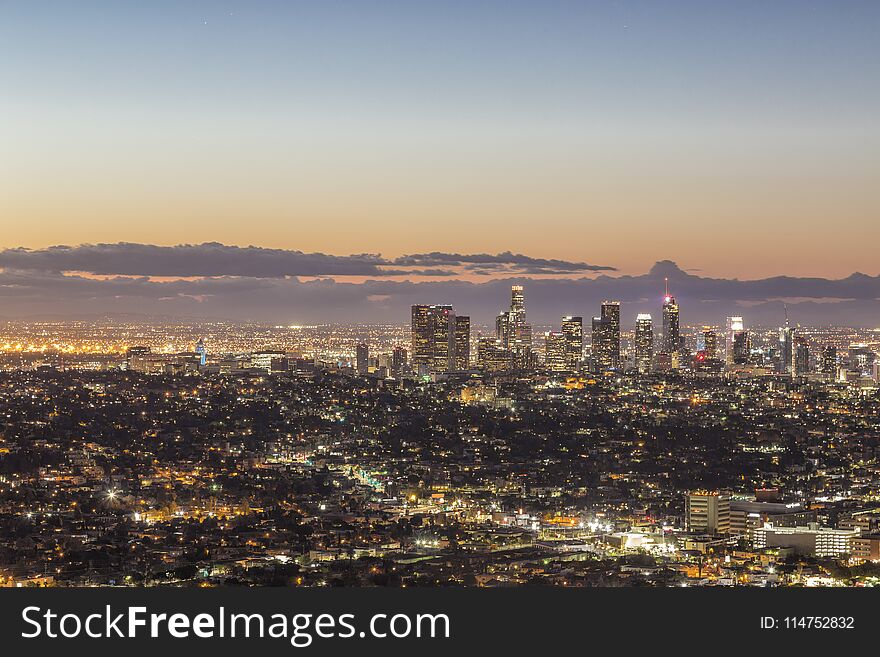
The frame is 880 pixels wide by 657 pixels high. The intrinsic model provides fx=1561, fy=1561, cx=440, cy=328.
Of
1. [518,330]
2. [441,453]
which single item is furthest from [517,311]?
[441,453]

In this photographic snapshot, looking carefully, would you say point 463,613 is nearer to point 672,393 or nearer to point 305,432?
point 305,432

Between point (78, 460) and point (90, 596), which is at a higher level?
point (90, 596)

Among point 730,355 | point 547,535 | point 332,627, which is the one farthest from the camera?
point 730,355

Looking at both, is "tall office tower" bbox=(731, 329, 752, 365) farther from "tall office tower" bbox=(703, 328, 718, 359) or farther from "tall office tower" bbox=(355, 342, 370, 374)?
"tall office tower" bbox=(355, 342, 370, 374)

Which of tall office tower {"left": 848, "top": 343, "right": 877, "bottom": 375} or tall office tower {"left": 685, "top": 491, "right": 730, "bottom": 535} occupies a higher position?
tall office tower {"left": 848, "top": 343, "right": 877, "bottom": 375}

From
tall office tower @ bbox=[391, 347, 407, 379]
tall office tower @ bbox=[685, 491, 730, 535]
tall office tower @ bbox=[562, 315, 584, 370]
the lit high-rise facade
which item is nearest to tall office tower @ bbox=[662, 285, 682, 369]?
the lit high-rise facade

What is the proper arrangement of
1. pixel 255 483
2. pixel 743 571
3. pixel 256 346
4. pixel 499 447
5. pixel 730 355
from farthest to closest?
pixel 730 355 → pixel 256 346 → pixel 499 447 → pixel 255 483 → pixel 743 571

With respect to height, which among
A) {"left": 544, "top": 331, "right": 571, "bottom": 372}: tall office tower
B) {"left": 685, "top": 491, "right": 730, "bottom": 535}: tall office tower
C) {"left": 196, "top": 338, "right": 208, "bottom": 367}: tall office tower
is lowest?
{"left": 685, "top": 491, "right": 730, "bottom": 535}: tall office tower

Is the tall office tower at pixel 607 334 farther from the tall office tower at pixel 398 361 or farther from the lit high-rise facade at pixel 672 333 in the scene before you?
the tall office tower at pixel 398 361

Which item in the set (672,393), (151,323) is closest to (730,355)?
(672,393)
